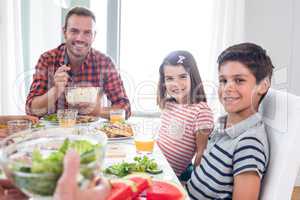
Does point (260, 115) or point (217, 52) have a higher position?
point (217, 52)

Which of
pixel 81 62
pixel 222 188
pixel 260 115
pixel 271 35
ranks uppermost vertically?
pixel 271 35

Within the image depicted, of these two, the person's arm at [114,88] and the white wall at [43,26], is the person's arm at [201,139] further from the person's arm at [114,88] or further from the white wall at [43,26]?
the white wall at [43,26]

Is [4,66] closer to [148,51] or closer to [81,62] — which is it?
[81,62]

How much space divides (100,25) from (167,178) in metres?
2.07

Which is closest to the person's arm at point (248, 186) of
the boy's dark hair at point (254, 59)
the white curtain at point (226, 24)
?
the boy's dark hair at point (254, 59)

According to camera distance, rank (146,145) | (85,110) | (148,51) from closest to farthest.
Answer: (146,145) < (85,110) < (148,51)

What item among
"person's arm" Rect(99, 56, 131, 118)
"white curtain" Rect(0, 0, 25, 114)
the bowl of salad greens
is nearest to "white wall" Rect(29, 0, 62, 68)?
"white curtain" Rect(0, 0, 25, 114)

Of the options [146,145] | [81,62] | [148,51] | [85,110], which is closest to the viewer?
[146,145]

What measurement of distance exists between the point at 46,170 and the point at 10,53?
93.6 inches

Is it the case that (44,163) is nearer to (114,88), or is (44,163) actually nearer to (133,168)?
(133,168)

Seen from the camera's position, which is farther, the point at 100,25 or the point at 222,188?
the point at 100,25

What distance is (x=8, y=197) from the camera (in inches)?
30.8

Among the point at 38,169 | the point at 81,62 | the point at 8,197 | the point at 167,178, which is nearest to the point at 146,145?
the point at 167,178

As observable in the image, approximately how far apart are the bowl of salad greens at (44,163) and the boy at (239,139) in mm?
589
